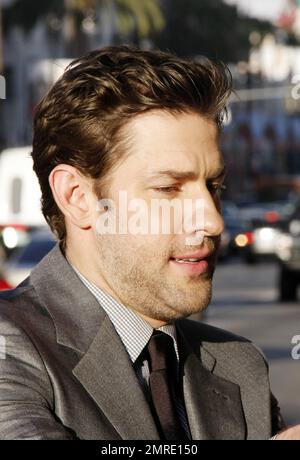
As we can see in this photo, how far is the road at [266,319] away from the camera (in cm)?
1397

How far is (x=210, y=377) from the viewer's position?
291cm

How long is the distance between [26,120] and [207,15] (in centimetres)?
1033

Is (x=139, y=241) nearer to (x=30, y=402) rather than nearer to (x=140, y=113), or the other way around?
(x=140, y=113)

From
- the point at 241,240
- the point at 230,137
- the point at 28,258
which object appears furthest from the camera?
the point at 230,137

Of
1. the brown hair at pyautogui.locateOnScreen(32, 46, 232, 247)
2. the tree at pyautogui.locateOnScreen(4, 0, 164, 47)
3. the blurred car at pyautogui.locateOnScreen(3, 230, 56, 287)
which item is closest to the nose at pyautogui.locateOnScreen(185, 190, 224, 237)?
the brown hair at pyautogui.locateOnScreen(32, 46, 232, 247)

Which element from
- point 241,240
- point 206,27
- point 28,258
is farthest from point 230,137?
point 28,258

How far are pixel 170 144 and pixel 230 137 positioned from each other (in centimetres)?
8350

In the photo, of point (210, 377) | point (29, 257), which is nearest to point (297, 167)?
point (29, 257)

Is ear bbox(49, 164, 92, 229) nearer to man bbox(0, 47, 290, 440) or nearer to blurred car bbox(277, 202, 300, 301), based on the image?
man bbox(0, 47, 290, 440)

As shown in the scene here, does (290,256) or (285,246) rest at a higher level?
(285,246)

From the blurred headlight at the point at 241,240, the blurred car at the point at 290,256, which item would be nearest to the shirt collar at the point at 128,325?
the blurred headlight at the point at 241,240

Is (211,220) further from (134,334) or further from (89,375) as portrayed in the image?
(89,375)

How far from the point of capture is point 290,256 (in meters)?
26.2

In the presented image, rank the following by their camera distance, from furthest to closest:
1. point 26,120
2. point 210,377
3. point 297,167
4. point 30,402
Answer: point 297,167 → point 26,120 → point 210,377 → point 30,402
